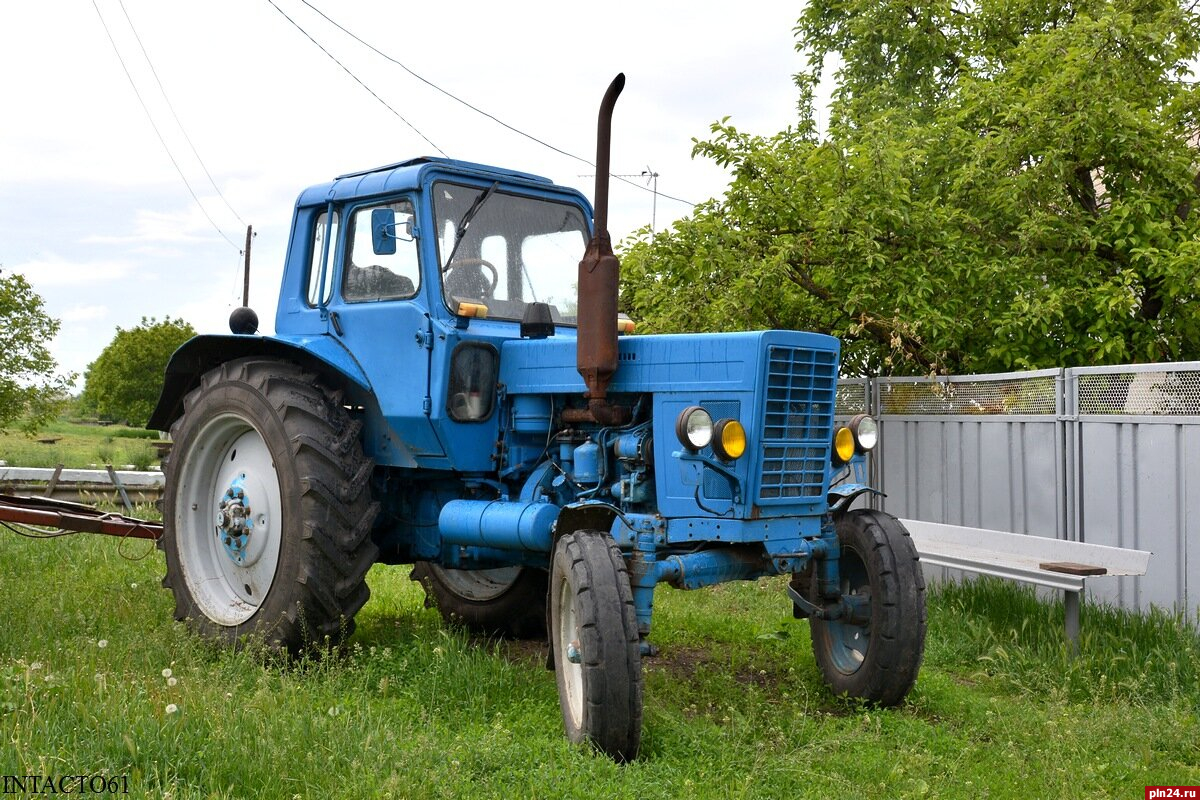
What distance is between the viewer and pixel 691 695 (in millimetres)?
5566

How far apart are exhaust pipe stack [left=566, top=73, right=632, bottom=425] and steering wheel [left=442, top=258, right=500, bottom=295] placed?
101cm

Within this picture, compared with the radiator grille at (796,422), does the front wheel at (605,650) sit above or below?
below

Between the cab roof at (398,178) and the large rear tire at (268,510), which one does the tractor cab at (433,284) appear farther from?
the large rear tire at (268,510)

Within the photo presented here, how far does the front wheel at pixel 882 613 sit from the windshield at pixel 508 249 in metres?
2.10

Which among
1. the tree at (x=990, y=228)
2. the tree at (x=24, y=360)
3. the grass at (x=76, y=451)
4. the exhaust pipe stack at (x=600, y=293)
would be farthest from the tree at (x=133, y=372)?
the exhaust pipe stack at (x=600, y=293)

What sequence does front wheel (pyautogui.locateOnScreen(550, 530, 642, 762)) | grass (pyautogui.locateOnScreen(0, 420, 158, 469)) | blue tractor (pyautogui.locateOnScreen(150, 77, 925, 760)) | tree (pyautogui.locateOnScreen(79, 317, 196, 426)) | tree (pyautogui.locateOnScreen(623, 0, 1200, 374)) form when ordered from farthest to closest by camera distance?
tree (pyautogui.locateOnScreen(79, 317, 196, 426)), grass (pyautogui.locateOnScreen(0, 420, 158, 469)), tree (pyautogui.locateOnScreen(623, 0, 1200, 374)), blue tractor (pyautogui.locateOnScreen(150, 77, 925, 760)), front wheel (pyautogui.locateOnScreen(550, 530, 642, 762))

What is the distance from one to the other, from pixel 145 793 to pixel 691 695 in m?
2.78

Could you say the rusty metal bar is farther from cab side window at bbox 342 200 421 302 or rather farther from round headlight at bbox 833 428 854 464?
round headlight at bbox 833 428 854 464

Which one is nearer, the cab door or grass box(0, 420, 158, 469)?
the cab door

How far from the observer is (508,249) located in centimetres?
627

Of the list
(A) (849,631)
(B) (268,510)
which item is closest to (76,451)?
(B) (268,510)

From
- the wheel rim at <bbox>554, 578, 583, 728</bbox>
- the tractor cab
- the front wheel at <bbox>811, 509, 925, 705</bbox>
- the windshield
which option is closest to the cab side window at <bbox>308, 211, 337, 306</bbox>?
the tractor cab

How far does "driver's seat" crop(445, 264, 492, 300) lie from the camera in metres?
5.91

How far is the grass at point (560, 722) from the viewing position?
398cm
